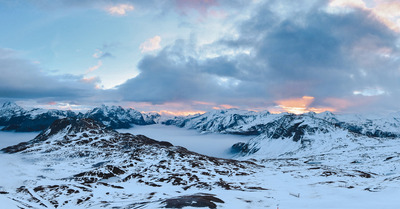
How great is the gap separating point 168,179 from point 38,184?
47.2m

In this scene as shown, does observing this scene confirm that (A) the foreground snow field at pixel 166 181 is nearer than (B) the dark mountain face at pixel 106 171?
Yes

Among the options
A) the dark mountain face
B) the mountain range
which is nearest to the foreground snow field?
the dark mountain face

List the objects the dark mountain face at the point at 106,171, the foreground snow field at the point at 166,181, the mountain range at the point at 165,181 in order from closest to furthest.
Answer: the foreground snow field at the point at 166,181
the mountain range at the point at 165,181
the dark mountain face at the point at 106,171

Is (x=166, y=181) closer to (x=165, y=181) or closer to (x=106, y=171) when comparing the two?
(x=165, y=181)

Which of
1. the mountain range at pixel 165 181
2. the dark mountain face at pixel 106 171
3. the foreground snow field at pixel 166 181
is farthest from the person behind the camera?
the dark mountain face at pixel 106 171

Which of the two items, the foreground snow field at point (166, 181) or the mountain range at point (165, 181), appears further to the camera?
the mountain range at point (165, 181)

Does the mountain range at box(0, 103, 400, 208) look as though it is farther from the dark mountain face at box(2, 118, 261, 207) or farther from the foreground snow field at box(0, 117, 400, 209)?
the foreground snow field at box(0, 117, 400, 209)

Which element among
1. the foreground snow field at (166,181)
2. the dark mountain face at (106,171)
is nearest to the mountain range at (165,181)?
the dark mountain face at (106,171)

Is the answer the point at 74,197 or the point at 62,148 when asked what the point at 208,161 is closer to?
the point at 74,197

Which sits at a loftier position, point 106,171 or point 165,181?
point 106,171

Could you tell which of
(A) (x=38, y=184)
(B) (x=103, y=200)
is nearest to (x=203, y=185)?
(B) (x=103, y=200)

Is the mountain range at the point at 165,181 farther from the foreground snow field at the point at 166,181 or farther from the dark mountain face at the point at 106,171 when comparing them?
the foreground snow field at the point at 166,181

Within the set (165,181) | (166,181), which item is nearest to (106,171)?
(165,181)

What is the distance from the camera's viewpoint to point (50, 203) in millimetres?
64250
